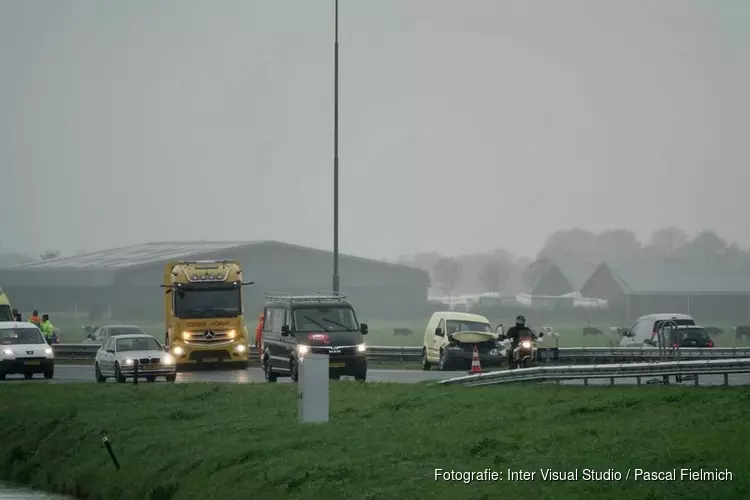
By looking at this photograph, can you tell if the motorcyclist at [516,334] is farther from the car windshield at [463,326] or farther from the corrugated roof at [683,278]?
the corrugated roof at [683,278]

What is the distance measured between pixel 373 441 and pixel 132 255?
378 feet

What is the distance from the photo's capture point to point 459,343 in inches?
1716

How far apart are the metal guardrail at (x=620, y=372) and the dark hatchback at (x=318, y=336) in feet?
18.4

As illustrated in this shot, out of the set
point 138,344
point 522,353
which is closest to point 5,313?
point 138,344

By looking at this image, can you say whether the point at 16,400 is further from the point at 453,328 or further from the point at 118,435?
the point at 453,328

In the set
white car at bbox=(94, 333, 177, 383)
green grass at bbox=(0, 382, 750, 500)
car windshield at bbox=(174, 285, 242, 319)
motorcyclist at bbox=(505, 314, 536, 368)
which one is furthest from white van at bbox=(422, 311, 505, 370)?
green grass at bbox=(0, 382, 750, 500)

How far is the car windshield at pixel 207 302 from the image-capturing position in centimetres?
4450

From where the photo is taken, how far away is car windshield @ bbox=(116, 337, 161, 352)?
4084cm

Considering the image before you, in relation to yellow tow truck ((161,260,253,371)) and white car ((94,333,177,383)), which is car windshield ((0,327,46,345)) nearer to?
white car ((94,333,177,383))

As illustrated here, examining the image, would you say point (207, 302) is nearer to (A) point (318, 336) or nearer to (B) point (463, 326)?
(B) point (463, 326)

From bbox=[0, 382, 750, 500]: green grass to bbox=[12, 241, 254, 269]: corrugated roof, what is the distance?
286 feet

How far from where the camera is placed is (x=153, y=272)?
115m

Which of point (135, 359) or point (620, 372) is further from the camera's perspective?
point (135, 359)

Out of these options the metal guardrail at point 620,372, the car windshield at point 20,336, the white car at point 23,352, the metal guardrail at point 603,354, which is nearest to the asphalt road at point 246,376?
the white car at point 23,352
